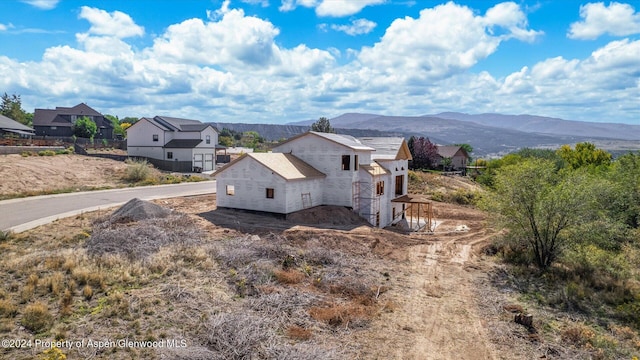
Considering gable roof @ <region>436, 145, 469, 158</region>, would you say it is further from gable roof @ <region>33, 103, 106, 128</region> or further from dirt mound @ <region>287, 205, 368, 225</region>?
gable roof @ <region>33, 103, 106, 128</region>

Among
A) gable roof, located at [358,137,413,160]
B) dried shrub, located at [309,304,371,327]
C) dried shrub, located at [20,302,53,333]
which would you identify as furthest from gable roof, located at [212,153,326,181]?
dried shrub, located at [20,302,53,333]

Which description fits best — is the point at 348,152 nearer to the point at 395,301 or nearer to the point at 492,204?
the point at 492,204

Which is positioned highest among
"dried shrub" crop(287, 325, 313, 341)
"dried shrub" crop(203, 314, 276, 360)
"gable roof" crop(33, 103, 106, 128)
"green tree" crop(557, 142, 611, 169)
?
"gable roof" crop(33, 103, 106, 128)

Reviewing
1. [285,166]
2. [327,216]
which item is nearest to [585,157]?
[327,216]

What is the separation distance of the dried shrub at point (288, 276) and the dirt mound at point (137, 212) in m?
12.0

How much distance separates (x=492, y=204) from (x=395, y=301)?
1122 cm

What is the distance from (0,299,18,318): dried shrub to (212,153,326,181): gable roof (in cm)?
1713

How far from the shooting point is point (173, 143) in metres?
58.5

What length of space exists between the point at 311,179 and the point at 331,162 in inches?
96.0

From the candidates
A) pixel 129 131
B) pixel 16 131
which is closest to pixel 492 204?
pixel 129 131

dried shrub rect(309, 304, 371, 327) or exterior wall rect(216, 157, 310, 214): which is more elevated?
exterior wall rect(216, 157, 310, 214)

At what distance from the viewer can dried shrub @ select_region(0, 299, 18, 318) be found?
→ 12216 millimetres

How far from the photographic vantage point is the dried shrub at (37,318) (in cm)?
1160

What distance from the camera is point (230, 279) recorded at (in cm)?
1653
